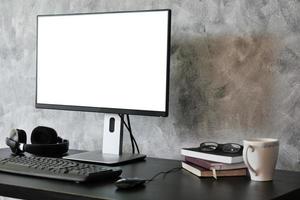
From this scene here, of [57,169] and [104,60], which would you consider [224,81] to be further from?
[57,169]

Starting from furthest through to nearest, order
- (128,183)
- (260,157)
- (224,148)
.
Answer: (224,148)
(260,157)
(128,183)

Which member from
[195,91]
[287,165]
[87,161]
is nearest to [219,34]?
[195,91]

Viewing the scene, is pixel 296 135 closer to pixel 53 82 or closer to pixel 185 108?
pixel 185 108

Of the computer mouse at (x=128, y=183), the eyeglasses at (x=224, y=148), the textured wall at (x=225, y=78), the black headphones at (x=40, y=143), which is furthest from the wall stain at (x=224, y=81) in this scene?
the computer mouse at (x=128, y=183)

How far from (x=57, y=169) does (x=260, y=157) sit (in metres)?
0.54

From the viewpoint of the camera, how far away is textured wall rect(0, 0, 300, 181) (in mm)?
1709

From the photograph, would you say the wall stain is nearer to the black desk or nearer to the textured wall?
the textured wall

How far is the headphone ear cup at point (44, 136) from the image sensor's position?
192 centimetres

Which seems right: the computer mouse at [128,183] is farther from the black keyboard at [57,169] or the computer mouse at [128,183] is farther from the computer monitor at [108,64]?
the computer monitor at [108,64]

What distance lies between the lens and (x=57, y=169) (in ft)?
4.93

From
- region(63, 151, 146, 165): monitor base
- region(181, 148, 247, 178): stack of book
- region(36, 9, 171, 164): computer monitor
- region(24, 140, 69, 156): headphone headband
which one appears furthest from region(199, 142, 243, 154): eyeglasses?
region(24, 140, 69, 156): headphone headband

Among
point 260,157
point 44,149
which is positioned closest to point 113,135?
point 44,149

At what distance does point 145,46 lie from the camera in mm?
1745

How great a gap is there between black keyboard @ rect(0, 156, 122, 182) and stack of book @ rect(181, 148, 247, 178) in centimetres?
22
